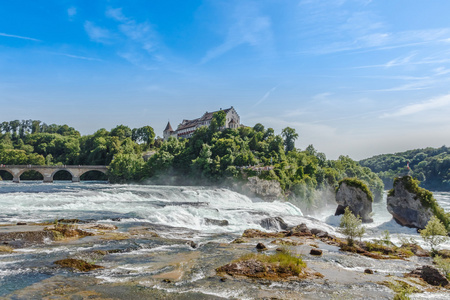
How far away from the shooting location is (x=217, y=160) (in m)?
72.6

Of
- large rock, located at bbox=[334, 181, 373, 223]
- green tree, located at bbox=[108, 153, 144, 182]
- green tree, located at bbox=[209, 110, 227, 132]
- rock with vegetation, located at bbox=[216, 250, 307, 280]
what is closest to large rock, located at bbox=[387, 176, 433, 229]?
large rock, located at bbox=[334, 181, 373, 223]

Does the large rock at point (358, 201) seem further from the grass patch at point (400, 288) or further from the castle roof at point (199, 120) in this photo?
the castle roof at point (199, 120)

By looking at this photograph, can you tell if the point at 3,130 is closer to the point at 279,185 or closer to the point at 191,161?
the point at 191,161

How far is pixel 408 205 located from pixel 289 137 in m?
60.0

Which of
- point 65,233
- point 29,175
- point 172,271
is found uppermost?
point 65,233

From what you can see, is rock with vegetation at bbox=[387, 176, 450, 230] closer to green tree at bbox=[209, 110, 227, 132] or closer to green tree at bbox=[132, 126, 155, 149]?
green tree at bbox=[209, 110, 227, 132]

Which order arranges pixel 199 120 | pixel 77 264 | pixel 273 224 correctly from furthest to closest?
pixel 199 120
pixel 273 224
pixel 77 264

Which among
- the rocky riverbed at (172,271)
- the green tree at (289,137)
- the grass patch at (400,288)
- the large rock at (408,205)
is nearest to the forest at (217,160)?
the green tree at (289,137)

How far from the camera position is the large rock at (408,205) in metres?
36.8

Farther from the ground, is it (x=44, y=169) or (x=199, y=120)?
(x=199, y=120)

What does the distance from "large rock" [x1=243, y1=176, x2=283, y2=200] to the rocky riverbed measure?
125ft

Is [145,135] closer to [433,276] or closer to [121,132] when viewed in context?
[121,132]

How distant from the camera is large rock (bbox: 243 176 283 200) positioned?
57466 millimetres

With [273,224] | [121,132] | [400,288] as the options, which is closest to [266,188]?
[273,224]
